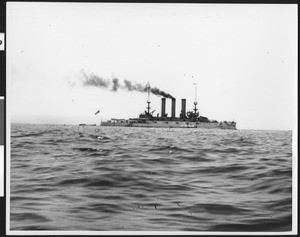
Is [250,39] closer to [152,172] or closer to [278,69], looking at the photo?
[278,69]

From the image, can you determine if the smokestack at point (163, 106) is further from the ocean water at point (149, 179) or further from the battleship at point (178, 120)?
the ocean water at point (149, 179)

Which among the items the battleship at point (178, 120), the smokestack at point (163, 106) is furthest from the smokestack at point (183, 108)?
the smokestack at point (163, 106)

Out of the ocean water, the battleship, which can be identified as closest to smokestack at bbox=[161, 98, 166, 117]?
the battleship

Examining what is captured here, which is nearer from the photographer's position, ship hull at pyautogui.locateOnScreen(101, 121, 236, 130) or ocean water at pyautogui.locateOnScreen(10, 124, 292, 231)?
ocean water at pyautogui.locateOnScreen(10, 124, 292, 231)

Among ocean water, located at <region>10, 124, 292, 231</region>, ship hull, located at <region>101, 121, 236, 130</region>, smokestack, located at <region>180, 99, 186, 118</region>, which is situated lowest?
ocean water, located at <region>10, 124, 292, 231</region>

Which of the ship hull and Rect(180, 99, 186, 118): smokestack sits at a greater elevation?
Rect(180, 99, 186, 118): smokestack

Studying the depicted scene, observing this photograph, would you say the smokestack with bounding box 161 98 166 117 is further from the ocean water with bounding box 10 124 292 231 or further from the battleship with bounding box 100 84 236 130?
the ocean water with bounding box 10 124 292 231

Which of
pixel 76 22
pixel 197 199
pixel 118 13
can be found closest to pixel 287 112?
pixel 197 199

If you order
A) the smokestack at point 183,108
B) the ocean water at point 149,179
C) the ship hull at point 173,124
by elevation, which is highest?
the smokestack at point 183,108
